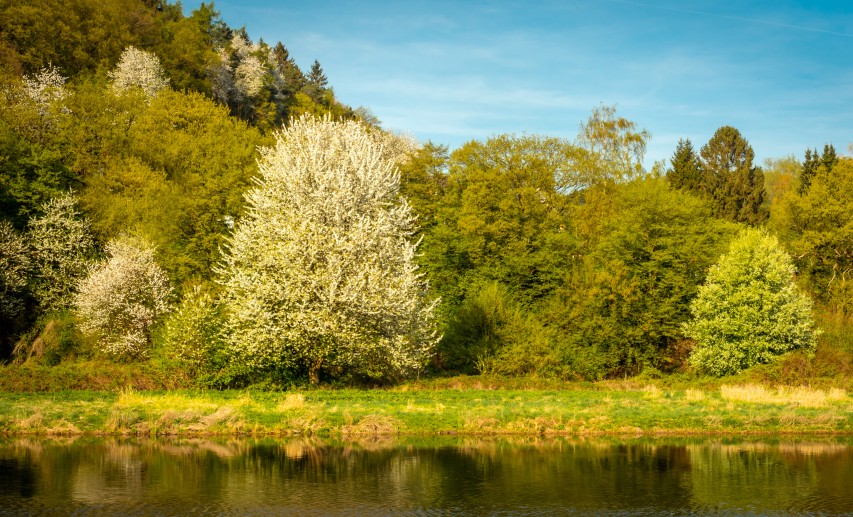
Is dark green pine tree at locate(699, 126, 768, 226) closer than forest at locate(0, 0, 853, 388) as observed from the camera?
No

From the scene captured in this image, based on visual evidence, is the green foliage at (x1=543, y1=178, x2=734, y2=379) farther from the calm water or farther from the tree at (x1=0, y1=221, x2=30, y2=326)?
the tree at (x1=0, y1=221, x2=30, y2=326)

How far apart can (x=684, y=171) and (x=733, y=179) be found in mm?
8885

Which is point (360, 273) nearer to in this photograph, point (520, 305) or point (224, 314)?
point (224, 314)

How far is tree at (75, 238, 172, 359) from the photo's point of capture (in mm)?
66125

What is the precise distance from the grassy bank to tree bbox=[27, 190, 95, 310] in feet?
91.3

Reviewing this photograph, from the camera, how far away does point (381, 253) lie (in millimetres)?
55344

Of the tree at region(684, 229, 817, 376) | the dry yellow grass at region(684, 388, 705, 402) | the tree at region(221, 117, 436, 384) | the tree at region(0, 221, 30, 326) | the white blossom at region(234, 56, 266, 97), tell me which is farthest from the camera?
the white blossom at region(234, 56, 266, 97)

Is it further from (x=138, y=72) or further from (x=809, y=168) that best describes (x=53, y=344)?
(x=809, y=168)

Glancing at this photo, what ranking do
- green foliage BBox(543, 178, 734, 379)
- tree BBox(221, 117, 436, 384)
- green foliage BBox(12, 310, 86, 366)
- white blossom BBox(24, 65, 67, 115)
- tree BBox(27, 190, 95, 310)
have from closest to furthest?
tree BBox(221, 117, 436, 384) → green foliage BBox(12, 310, 86, 366) → green foliage BBox(543, 178, 734, 379) → tree BBox(27, 190, 95, 310) → white blossom BBox(24, 65, 67, 115)

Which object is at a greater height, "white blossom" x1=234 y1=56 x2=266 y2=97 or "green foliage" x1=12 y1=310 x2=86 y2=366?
"white blossom" x1=234 y1=56 x2=266 y2=97

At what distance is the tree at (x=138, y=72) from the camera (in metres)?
114

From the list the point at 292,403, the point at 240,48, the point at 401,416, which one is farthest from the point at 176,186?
the point at 240,48

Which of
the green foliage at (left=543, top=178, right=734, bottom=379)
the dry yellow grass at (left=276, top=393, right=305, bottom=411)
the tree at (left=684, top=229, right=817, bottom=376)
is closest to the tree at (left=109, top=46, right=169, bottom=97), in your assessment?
the green foliage at (left=543, top=178, right=734, bottom=379)

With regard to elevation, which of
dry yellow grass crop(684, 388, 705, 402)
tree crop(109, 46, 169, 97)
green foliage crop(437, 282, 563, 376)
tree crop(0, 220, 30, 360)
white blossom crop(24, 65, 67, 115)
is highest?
tree crop(109, 46, 169, 97)
